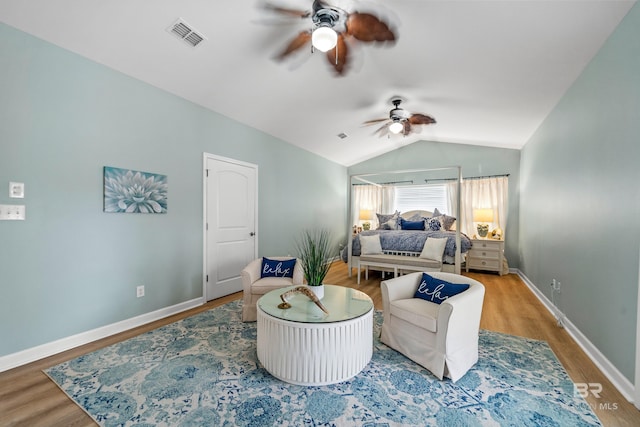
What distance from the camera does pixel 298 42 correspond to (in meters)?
2.46

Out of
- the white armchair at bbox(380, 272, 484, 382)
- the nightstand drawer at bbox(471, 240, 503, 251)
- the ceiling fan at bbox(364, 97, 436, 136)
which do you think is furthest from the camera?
the nightstand drawer at bbox(471, 240, 503, 251)

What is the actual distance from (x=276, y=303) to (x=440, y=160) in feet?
18.7

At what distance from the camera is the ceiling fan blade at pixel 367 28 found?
2.16m

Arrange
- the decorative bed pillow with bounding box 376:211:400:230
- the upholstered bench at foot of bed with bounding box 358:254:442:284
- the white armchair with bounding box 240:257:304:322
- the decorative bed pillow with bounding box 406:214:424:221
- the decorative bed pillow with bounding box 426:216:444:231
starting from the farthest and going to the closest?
the decorative bed pillow with bounding box 376:211:400:230 < the decorative bed pillow with bounding box 406:214:424:221 < the decorative bed pillow with bounding box 426:216:444:231 < the upholstered bench at foot of bed with bounding box 358:254:442:284 < the white armchair with bounding box 240:257:304:322

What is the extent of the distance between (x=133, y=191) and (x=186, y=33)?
5.38 feet

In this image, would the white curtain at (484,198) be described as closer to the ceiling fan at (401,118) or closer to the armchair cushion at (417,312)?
the ceiling fan at (401,118)

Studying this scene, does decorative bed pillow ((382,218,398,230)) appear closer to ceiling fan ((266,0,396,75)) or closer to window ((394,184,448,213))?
window ((394,184,448,213))

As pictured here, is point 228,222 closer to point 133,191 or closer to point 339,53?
point 133,191

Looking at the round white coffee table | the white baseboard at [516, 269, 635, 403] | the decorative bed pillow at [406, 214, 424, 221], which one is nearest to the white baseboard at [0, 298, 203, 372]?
the round white coffee table

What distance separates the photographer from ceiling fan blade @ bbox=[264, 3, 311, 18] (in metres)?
2.20

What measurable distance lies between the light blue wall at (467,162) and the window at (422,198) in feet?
A: 1.11

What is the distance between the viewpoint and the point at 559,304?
3.17 metres

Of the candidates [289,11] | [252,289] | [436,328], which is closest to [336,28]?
[289,11]

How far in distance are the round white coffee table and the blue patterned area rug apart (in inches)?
3.6
